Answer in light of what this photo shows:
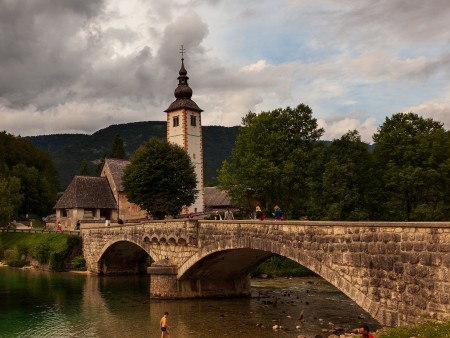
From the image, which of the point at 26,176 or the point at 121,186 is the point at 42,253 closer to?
the point at 121,186

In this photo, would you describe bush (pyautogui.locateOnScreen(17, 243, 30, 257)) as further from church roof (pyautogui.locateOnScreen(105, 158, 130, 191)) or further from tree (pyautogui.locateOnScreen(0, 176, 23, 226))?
church roof (pyautogui.locateOnScreen(105, 158, 130, 191))

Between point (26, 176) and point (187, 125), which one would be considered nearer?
point (187, 125)

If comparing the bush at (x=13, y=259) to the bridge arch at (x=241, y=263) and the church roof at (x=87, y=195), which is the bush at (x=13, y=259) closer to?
the church roof at (x=87, y=195)

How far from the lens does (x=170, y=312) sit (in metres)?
29.9

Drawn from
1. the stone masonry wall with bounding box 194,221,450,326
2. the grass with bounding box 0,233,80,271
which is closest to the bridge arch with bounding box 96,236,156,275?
the grass with bounding box 0,233,80,271

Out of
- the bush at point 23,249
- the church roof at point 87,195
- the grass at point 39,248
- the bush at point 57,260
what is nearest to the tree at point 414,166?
the grass at point 39,248

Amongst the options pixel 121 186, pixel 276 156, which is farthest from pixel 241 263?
pixel 121 186

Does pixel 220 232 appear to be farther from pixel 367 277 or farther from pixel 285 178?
pixel 285 178

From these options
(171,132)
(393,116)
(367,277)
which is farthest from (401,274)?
(171,132)

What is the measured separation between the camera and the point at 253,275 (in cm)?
4650

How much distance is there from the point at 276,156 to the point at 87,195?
102 feet

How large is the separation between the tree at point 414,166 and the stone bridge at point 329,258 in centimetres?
1433

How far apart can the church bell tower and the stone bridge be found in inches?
1111

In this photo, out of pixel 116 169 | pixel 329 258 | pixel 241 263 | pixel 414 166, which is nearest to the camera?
pixel 329 258
